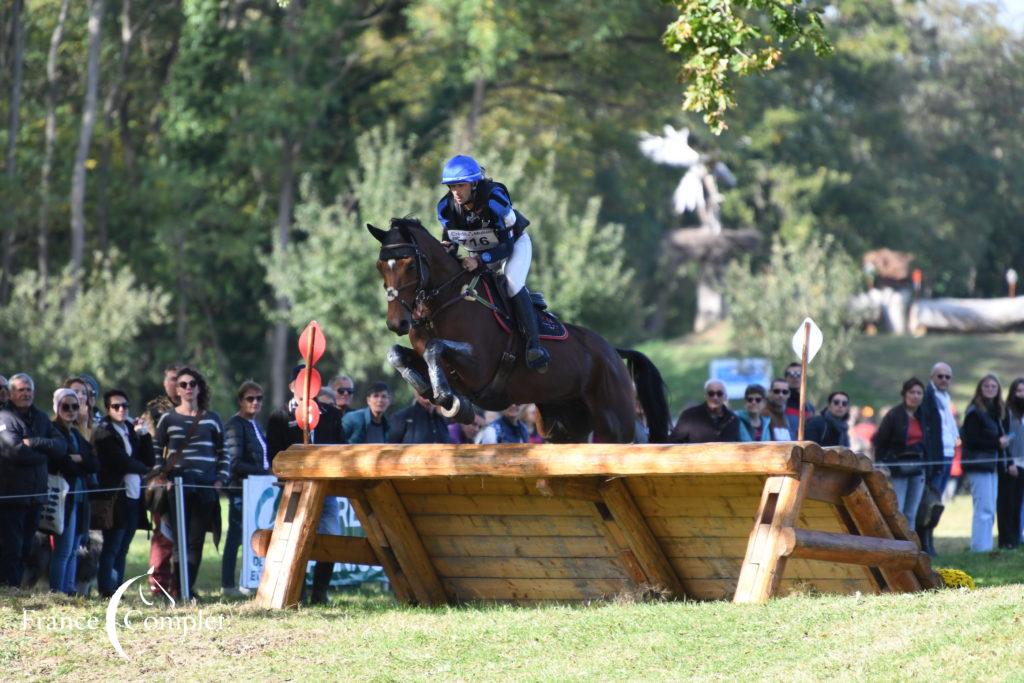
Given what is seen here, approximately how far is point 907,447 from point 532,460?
674 centimetres

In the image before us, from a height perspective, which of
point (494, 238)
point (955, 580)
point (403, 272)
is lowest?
point (955, 580)

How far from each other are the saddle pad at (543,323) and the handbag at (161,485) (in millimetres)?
2965

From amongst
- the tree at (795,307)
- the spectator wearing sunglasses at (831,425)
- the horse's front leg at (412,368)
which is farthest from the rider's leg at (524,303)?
the tree at (795,307)

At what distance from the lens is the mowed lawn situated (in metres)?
8.48

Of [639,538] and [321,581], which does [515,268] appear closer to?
[639,538]

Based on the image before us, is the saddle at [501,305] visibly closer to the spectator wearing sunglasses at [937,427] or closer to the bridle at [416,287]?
the bridle at [416,287]

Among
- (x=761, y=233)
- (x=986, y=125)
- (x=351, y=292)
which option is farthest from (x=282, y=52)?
(x=986, y=125)

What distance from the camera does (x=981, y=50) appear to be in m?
65.9

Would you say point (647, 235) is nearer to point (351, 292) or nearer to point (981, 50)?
point (981, 50)

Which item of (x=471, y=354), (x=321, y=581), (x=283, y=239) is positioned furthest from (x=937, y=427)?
(x=283, y=239)

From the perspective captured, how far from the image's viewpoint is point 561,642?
30.8 feet

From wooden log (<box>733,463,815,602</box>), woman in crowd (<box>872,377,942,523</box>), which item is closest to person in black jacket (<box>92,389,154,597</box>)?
wooden log (<box>733,463,815,602</box>)

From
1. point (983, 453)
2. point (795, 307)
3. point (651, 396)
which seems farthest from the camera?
point (795, 307)

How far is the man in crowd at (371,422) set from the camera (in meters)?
14.5
